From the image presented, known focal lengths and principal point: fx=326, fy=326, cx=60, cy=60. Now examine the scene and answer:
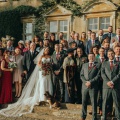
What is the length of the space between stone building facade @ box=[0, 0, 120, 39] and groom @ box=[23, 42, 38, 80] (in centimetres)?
554

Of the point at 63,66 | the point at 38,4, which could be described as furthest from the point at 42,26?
the point at 63,66

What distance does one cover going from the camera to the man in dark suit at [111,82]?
8.20 m

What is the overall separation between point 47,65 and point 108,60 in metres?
2.27

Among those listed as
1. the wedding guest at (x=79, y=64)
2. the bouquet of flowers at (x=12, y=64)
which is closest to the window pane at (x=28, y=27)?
the bouquet of flowers at (x=12, y=64)

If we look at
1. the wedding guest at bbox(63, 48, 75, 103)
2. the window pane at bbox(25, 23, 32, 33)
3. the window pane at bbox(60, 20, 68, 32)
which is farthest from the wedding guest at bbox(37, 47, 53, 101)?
the window pane at bbox(25, 23, 32, 33)

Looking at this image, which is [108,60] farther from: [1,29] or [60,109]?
[1,29]

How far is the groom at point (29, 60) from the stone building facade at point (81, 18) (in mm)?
5539

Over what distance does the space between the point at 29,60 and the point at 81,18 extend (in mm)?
6243

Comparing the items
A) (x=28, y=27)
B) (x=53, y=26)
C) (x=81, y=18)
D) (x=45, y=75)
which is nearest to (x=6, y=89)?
(x=45, y=75)

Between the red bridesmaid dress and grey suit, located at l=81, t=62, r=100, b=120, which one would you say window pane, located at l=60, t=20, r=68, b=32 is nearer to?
the red bridesmaid dress

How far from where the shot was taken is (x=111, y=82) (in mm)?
8148

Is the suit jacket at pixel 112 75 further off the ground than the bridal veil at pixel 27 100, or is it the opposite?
the suit jacket at pixel 112 75

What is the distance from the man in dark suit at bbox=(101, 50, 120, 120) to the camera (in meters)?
8.20

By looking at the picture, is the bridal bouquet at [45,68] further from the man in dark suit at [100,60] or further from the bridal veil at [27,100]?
the man in dark suit at [100,60]
